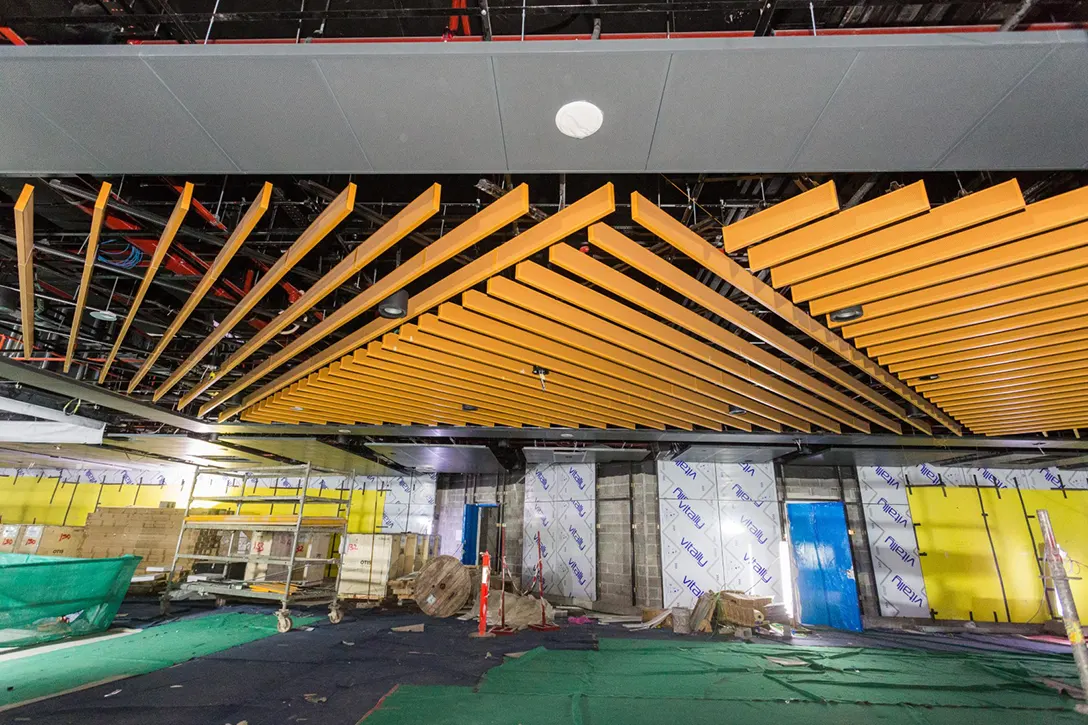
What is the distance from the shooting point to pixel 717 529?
1000 cm

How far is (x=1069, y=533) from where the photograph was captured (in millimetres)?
9680

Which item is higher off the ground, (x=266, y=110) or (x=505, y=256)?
(x=266, y=110)

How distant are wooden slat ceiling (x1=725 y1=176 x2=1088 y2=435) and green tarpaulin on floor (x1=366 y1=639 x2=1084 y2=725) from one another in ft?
10.8

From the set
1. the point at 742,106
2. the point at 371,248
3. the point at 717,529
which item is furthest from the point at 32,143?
the point at 717,529

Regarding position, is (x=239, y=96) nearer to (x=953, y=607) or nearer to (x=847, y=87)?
(x=847, y=87)

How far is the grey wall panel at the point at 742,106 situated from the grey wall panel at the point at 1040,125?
2.67ft

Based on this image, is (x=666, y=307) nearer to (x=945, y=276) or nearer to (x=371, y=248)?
(x=945, y=276)

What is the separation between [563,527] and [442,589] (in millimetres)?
3230

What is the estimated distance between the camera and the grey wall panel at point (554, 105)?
1997mm

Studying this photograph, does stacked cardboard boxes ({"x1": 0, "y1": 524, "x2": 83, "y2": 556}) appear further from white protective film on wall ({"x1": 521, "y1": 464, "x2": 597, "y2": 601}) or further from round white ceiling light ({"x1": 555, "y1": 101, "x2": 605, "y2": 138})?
round white ceiling light ({"x1": 555, "y1": 101, "x2": 605, "y2": 138})

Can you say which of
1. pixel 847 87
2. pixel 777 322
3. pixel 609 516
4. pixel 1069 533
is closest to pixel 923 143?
pixel 847 87

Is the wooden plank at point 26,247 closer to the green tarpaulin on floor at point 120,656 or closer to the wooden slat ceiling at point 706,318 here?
the wooden slat ceiling at point 706,318

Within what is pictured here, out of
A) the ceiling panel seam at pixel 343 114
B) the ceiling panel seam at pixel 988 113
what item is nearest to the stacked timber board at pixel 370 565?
the ceiling panel seam at pixel 343 114

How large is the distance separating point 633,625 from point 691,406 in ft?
14.8
